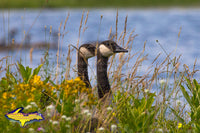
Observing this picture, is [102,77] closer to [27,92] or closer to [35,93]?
[35,93]

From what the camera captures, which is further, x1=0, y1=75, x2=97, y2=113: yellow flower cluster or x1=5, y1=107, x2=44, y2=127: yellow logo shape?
x1=0, y1=75, x2=97, y2=113: yellow flower cluster

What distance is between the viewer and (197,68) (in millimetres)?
6043

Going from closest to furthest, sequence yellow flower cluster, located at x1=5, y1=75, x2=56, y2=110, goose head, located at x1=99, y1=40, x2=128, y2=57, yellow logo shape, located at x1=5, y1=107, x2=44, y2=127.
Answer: yellow logo shape, located at x1=5, y1=107, x2=44, y2=127 → yellow flower cluster, located at x1=5, y1=75, x2=56, y2=110 → goose head, located at x1=99, y1=40, x2=128, y2=57

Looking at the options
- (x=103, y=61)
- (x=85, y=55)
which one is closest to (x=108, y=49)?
(x=103, y=61)

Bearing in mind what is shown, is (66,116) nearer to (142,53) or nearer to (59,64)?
(59,64)

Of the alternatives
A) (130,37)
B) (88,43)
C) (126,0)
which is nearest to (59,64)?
(88,43)

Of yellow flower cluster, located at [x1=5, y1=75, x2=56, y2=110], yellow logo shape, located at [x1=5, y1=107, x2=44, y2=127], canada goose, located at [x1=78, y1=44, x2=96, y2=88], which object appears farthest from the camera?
canada goose, located at [x1=78, y1=44, x2=96, y2=88]

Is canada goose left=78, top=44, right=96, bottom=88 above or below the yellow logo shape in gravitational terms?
above

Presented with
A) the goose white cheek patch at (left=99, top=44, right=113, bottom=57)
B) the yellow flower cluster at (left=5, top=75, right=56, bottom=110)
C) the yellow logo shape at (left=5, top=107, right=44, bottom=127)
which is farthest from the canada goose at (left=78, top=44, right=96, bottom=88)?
the yellow logo shape at (left=5, top=107, right=44, bottom=127)

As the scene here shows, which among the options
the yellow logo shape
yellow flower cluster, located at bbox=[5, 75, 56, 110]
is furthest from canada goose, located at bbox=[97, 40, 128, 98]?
the yellow logo shape

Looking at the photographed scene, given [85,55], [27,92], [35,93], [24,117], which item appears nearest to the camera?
[24,117]

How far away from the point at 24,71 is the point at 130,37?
2295 mm

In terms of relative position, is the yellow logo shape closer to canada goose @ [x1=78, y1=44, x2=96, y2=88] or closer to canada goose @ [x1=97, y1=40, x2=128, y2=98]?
canada goose @ [x1=97, y1=40, x2=128, y2=98]

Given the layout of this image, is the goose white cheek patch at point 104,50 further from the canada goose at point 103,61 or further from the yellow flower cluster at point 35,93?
the yellow flower cluster at point 35,93
